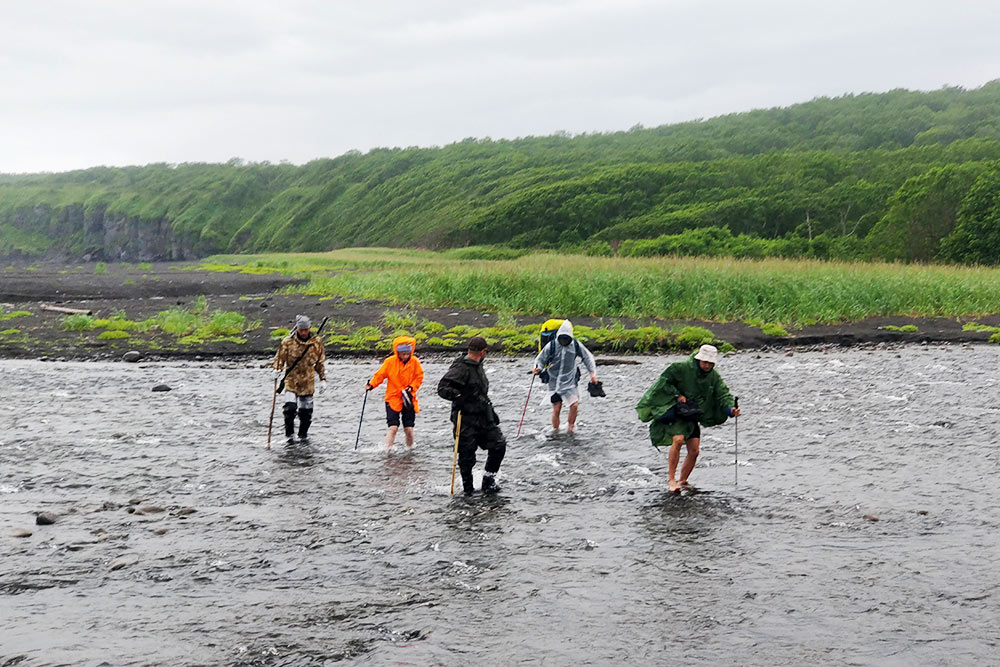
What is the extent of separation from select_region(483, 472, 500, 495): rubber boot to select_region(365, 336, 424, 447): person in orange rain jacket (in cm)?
302

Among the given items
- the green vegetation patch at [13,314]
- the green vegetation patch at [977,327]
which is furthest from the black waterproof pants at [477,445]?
the green vegetation patch at [13,314]

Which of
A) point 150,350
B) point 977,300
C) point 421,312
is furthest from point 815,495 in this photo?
point 977,300

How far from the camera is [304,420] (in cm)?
1666

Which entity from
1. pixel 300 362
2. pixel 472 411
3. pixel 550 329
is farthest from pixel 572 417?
pixel 300 362

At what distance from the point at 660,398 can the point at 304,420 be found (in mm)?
6899

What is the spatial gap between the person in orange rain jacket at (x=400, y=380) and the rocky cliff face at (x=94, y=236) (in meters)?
169

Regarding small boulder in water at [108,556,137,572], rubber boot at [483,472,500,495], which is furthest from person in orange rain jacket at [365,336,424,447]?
small boulder in water at [108,556,137,572]

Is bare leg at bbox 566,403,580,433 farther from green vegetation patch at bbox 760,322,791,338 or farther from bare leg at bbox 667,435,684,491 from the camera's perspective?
green vegetation patch at bbox 760,322,791,338

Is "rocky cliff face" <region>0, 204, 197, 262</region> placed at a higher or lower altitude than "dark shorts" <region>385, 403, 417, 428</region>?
higher

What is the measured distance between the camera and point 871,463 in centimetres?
1497

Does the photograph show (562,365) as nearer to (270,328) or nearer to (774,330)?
(774,330)

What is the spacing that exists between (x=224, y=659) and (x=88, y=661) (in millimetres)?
1170

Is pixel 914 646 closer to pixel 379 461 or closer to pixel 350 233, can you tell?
pixel 379 461

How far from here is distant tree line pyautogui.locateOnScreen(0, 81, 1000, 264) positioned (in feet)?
264
